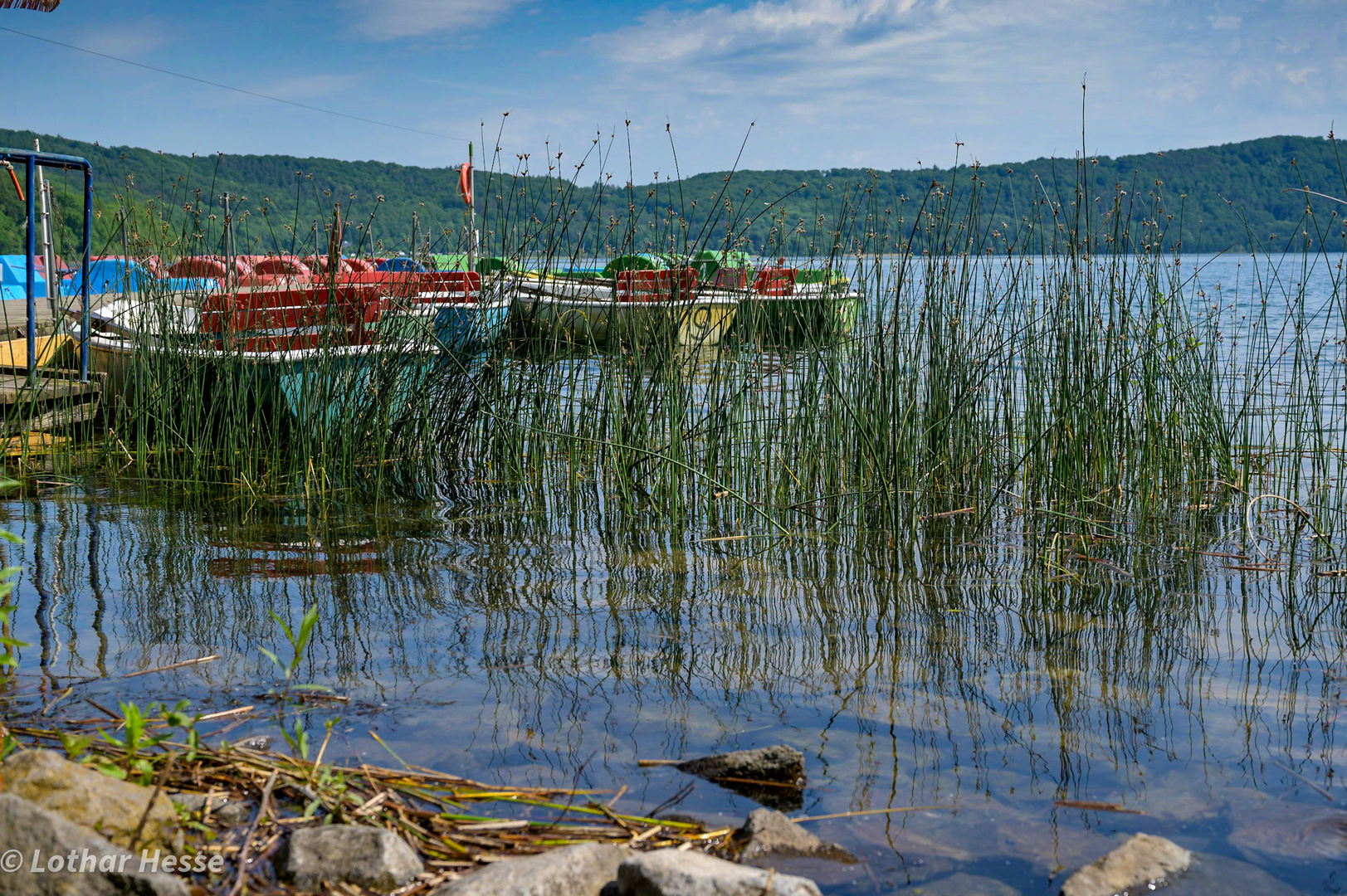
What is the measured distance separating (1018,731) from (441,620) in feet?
4.53

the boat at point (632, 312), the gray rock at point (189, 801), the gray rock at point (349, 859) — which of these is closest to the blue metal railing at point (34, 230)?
the boat at point (632, 312)

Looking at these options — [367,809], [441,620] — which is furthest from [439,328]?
[367,809]

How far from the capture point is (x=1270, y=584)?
2625 millimetres

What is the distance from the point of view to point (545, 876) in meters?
1.19

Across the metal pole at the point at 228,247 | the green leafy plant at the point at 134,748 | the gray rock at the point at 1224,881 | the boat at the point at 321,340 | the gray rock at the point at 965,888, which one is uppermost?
the metal pole at the point at 228,247

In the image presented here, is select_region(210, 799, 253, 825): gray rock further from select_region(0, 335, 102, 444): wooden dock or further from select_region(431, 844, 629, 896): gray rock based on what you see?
select_region(0, 335, 102, 444): wooden dock

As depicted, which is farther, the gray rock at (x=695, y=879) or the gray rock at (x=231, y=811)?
the gray rock at (x=231, y=811)

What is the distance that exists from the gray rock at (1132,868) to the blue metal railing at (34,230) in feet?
13.0

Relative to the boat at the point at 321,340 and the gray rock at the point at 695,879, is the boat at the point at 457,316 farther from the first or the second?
the gray rock at the point at 695,879

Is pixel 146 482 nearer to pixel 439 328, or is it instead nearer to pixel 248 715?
pixel 439 328

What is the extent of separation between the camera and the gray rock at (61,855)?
1018 mm

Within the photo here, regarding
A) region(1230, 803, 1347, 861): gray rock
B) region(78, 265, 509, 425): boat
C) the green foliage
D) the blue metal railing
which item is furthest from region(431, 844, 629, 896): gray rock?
the blue metal railing

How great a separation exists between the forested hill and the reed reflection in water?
119cm

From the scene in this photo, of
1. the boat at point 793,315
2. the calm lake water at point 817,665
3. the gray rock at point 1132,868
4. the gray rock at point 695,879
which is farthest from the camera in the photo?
the boat at point 793,315
